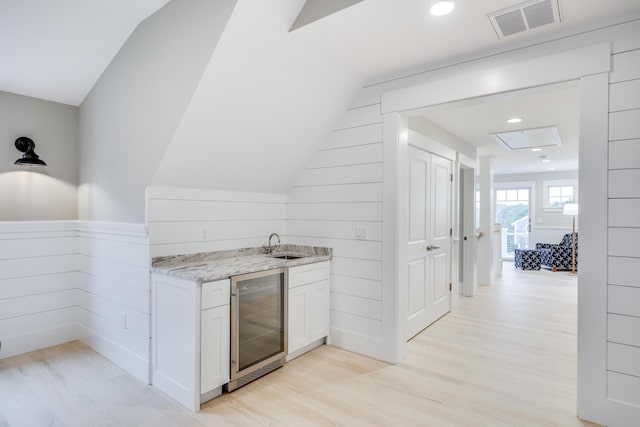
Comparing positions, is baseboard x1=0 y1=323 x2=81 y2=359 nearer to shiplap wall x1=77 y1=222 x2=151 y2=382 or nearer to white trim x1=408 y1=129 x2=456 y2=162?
shiplap wall x1=77 y1=222 x2=151 y2=382

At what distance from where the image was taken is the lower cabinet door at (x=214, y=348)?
7.55ft

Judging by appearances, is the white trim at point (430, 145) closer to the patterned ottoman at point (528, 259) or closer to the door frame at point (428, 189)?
the door frame at point (428, 189)

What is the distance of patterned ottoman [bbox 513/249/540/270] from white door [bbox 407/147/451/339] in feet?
15.5

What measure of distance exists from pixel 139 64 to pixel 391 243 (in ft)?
8.21

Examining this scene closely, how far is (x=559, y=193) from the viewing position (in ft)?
30.9

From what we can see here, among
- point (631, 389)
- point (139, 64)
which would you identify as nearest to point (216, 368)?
point (139, 64)

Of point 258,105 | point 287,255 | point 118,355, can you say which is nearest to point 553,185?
point 287,255

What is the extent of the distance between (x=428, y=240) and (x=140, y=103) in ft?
10.3

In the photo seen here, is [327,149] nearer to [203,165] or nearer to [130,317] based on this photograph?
[203,165]

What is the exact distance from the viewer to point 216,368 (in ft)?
7.79

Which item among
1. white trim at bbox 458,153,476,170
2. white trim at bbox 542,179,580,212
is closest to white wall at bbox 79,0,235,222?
white trim at bbox 458,153,476,170

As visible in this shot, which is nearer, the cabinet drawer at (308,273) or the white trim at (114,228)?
the white trim at (114,228)

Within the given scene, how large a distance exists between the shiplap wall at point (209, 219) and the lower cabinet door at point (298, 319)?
2.60 ft

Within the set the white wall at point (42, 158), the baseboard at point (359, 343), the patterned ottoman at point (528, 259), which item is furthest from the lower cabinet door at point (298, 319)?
the patterned ottoman at point (528, 259)
